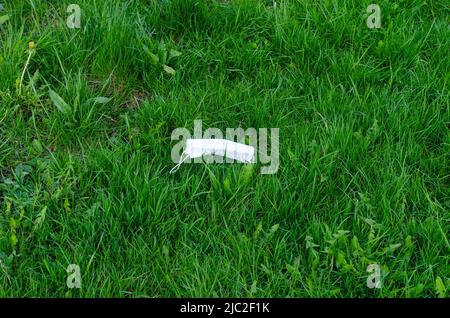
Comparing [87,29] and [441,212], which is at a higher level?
[87,29]

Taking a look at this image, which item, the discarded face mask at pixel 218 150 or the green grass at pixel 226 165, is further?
the discarded face mask at pixel 218 150

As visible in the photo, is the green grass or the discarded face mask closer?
the green grass

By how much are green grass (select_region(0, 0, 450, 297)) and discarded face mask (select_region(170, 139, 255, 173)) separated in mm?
64

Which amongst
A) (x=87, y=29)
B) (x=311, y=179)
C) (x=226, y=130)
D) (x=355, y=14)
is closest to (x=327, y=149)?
(x=311, y=179)

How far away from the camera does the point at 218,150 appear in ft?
10.6

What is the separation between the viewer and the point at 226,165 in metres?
3.20

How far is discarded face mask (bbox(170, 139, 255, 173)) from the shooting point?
3215mm

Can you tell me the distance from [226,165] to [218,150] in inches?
3.6

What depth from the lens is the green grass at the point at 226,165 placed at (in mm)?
2848

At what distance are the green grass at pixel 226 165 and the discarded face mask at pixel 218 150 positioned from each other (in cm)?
6

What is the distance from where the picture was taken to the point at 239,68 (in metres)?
3.70

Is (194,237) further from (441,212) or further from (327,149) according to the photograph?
(441,212)

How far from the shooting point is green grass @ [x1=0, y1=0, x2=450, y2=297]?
285cm

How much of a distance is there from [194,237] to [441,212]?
1.12 m
